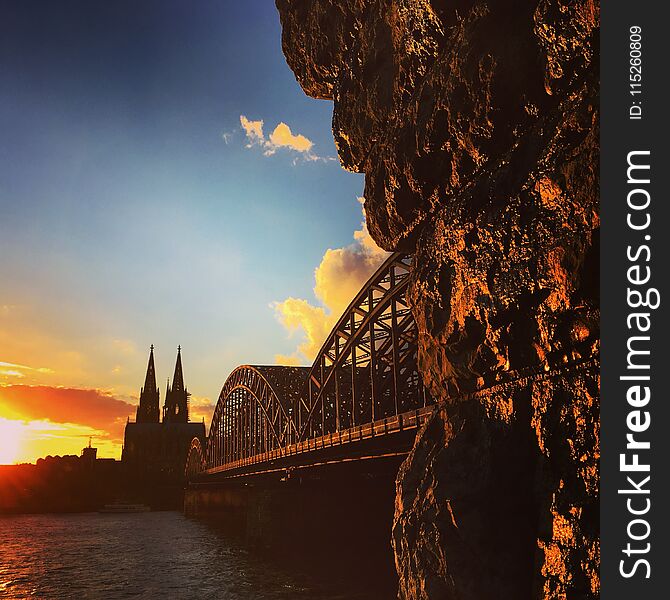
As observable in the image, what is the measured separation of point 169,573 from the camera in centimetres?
3381

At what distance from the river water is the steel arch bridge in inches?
237

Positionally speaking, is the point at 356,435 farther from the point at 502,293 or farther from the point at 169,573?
the point at 502,293

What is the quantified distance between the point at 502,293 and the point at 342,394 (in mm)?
41752

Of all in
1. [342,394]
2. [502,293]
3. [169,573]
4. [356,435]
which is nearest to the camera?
[502,293]

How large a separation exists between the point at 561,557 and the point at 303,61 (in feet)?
50.1

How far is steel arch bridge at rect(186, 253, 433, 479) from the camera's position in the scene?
26.5 meters

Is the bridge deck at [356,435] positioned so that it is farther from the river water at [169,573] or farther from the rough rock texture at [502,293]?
the river water at [169,573]

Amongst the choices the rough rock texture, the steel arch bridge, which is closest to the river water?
the steel arch bridge

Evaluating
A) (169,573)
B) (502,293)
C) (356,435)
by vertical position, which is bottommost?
(169,573)

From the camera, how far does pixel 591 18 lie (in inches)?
300

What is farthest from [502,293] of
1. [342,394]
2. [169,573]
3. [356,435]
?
[342,394]

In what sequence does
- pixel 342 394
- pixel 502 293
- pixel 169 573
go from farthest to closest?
pixel 342 394, pixel 169 573, pixel 502 293

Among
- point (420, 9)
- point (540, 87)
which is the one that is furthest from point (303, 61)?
point (540, 87)

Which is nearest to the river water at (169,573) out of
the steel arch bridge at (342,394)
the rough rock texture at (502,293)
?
the steel arch bridge at (342,394)
